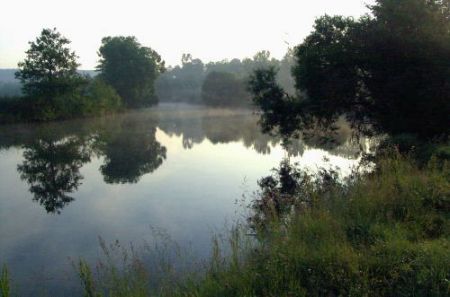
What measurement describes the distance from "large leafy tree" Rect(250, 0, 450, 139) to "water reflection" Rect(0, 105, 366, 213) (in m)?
2.36

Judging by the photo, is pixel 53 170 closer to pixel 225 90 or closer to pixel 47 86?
pixel 47 86

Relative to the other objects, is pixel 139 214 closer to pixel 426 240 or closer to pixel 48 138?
pixel 426 240

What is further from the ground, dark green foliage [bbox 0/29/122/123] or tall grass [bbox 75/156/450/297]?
dark green foliage [bbox 0/29/122/123]

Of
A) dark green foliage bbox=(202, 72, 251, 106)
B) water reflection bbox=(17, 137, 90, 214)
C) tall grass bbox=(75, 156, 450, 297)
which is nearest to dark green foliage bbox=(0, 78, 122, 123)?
water reflection bbox=(17, 137, 90, 214)

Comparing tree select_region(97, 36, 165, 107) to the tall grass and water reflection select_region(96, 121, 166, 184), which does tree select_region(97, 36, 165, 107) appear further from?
the tall grass

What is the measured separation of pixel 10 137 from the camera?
128 feet

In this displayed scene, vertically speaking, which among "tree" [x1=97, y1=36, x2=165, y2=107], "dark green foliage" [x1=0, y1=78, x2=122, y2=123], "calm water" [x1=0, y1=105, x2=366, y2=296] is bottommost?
"calm water" [x1=0, y1=105, x2=366, y2=296]

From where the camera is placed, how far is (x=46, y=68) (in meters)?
57.6

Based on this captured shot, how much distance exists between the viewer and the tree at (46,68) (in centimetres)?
5625

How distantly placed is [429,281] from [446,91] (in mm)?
15307

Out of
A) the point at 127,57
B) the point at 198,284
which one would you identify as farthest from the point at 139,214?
the point at 127,57

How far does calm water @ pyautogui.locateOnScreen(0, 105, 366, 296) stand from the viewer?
460 inches

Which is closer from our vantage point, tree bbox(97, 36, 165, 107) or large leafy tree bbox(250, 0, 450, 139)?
large leafy tree bbox(250, 0, 450, 139)

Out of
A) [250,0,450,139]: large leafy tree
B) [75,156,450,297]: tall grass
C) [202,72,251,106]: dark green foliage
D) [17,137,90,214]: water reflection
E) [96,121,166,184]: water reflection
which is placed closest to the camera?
[75,156,450,297]: tall grass
